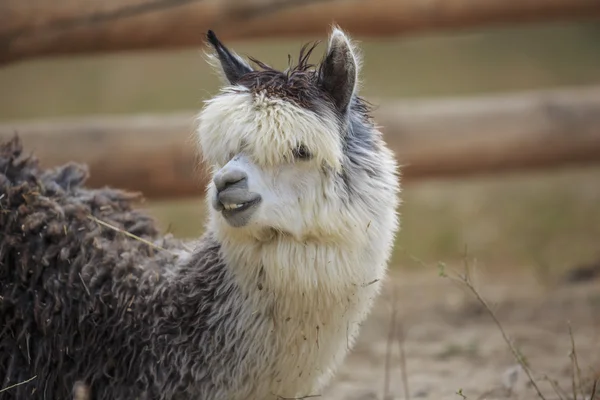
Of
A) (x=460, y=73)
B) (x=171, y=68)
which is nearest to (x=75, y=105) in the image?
(x=171, y=68)

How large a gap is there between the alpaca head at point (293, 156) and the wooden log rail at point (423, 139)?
2482 millimetres

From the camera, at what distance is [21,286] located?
384cm

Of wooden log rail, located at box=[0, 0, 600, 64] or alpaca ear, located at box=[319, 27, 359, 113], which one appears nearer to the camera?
alpaca ear, located at box=[319, 27, 359, 113]

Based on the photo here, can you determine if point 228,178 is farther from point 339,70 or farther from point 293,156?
point 339,70

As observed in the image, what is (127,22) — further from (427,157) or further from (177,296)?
(177,296)

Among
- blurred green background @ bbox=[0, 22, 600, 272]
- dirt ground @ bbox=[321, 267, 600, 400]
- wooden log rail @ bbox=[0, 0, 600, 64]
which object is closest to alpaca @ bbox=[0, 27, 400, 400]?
dirt ground @ bbox=[321, 267, 600, 400]

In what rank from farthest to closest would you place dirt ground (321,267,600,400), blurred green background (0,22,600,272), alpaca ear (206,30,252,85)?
blurred green background (0,22,600,272) → dirt ground (321,267,600,400) → alpaca ear (206,30,252,85)

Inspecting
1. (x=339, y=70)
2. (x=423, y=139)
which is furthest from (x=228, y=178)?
(x=423, y=139)

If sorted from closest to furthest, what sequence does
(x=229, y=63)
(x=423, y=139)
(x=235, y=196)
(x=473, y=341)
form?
(x=235, y=196) < (x=229, y=63) < (x=473, y=341) < (x=423, y=139)

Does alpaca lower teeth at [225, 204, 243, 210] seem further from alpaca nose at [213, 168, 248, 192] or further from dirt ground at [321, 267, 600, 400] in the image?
dirt ground at [321, 267, 600, 400]

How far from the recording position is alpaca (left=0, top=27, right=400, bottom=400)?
3475 mm

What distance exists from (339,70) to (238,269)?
83 cm

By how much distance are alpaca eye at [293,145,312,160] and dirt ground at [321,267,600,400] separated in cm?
137

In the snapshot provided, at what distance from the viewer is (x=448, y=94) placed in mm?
12023
